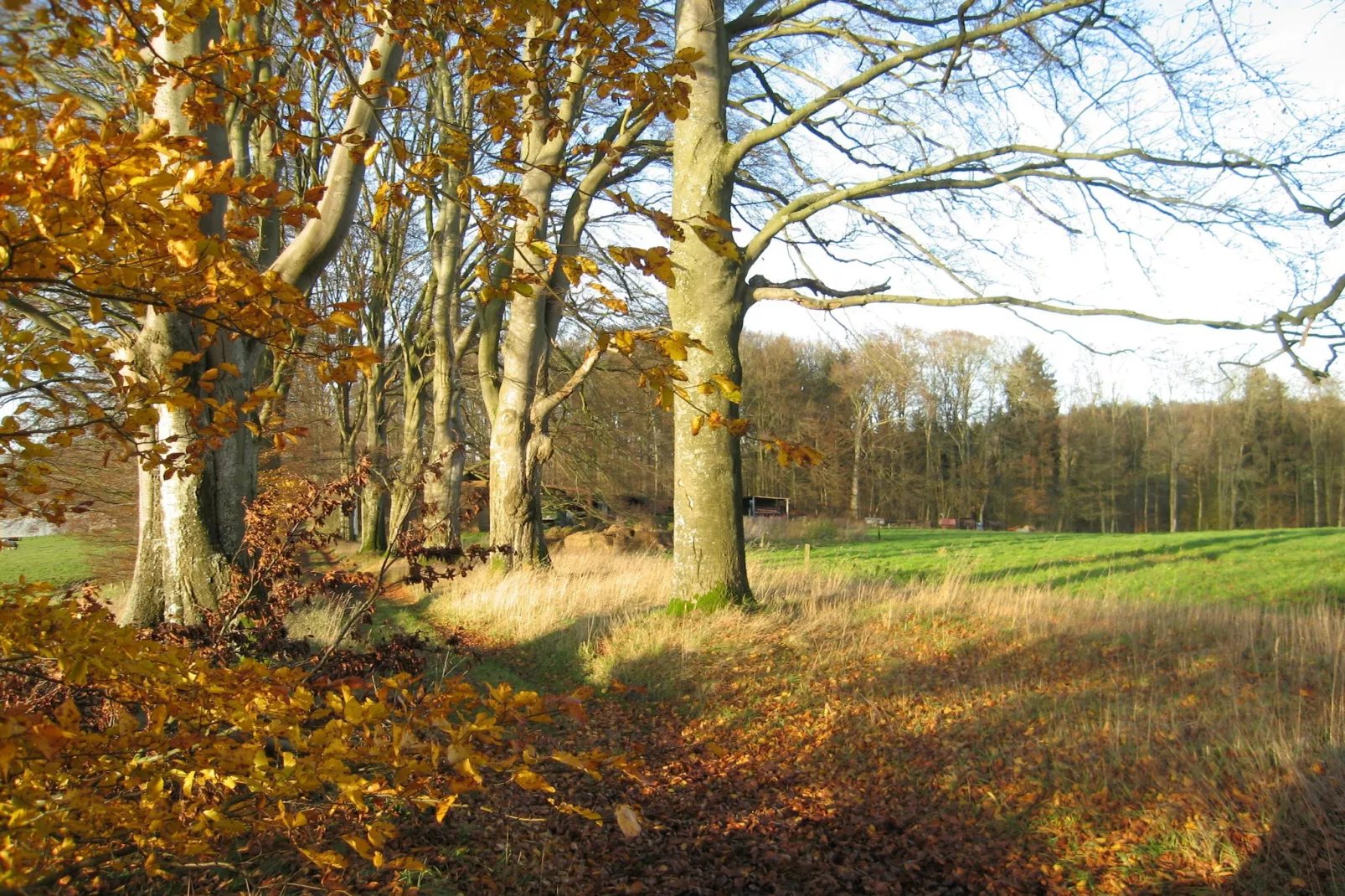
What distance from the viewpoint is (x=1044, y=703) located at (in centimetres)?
608

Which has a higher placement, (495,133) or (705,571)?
(495,133)

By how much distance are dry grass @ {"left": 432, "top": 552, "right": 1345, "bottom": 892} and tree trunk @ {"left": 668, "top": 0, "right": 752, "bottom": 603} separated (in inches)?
20.9

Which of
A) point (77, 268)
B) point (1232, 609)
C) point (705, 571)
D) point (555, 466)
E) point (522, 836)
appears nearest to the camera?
point (77, 268)

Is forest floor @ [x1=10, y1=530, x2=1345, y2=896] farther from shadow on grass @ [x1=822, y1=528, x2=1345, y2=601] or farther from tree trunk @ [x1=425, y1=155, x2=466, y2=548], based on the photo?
tree trunk @ [x1=425, y1=155, x2=466, y2=548]

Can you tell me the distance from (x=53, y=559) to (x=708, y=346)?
20222mm

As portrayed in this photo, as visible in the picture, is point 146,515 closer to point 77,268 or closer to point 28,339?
point 28,339

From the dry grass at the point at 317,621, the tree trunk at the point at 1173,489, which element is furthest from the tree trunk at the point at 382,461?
the tree trunk at the point at 1173,489

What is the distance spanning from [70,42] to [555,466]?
17.5 meters

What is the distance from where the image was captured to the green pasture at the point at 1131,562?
12.9 m

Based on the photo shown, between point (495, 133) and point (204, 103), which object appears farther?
point (204, 103)

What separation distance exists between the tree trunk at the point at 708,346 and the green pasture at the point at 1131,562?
12.6 feet

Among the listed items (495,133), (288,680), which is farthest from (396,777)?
(495,133)

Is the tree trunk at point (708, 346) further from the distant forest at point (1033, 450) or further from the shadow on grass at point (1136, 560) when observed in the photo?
the distant forest at point (1033, 450)

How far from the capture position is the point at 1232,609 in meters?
9.08
